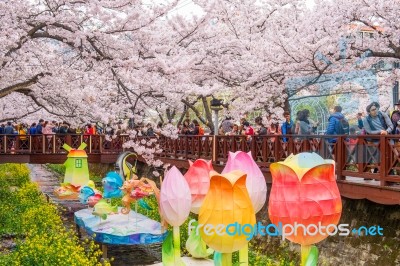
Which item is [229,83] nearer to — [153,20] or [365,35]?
[365,35]

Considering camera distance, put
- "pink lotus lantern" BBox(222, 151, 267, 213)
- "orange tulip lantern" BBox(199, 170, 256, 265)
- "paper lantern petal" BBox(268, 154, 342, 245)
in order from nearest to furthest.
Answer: "paper lantern petal" BBox(268, 154, 342, 245), "orange tulip lantern" BBox(199, 170, 256, 265), "pink lotus lantern" BBox(222, 151, 267, 213)

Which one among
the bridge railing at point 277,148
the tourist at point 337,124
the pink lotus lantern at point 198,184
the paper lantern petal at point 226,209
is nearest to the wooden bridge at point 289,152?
the bridge railing at point 277,148

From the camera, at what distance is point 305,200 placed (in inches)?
228

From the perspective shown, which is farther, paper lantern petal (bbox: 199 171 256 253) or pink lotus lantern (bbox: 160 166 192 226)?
pink lotus lantern (bbox: 160 166 192 226)

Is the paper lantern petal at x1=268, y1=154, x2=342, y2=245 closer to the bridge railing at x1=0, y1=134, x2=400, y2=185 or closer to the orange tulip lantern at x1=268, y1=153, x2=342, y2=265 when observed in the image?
the orange tulip lantern at x1=268, y1=153, x2=342, y2=265

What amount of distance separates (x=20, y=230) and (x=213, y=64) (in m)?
9.88

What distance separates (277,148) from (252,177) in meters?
10.8

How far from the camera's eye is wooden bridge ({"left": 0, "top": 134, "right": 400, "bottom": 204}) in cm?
1325

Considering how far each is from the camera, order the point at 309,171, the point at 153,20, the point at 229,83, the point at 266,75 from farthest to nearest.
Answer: the point at 229,83
the point at 266,75
the point at 153,20
the point at 309,171

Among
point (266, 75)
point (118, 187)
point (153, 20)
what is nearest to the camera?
point (153, 20)

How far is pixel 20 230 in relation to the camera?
57.1ft

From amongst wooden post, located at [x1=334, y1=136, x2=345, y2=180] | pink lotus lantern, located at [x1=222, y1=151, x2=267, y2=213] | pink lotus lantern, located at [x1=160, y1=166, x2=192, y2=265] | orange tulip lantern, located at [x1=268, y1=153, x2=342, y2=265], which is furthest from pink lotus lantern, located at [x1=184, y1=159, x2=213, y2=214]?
wooden post, located at [x1=334, y1=136, x2=345, y2=180]

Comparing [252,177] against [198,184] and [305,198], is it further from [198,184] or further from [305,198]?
[305,198]

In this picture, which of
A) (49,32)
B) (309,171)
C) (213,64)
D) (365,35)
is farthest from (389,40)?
(309,171)
